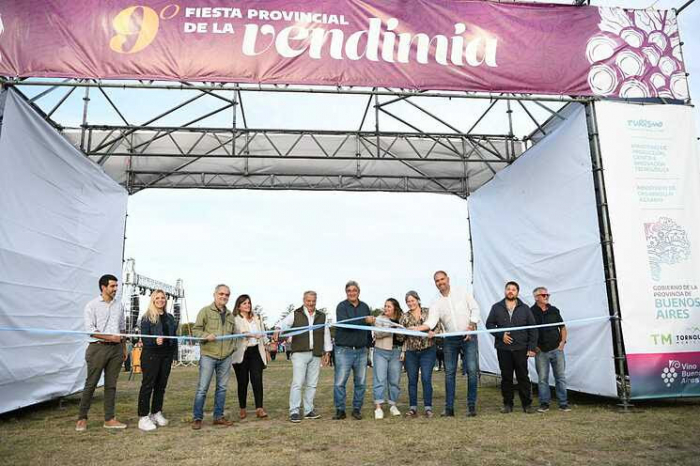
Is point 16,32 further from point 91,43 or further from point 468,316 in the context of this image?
point 468,316

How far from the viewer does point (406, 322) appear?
21.5ft

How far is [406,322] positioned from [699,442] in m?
3.16

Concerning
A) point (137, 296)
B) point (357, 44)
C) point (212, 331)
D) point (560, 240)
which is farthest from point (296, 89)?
point (137, 296)

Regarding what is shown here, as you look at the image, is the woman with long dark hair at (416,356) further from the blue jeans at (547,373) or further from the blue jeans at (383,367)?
the blue jeans at (547,373)

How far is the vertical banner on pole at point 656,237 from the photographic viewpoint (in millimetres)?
6762

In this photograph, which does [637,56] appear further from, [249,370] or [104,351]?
[104,351]

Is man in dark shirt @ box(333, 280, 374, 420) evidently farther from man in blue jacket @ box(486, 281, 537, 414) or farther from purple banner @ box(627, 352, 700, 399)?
purple banner @ box(627, 352, 700, 399)

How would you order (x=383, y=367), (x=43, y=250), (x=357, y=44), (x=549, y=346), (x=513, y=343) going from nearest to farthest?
(x=513, y=343)
(x=383, y=367)
(x=549, y=346)
(x=357, y=44)
(x=43, y=250)

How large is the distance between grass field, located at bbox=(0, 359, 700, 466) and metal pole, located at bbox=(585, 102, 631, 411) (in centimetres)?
52

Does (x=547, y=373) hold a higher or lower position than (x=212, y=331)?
lower

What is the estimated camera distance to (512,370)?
655cm

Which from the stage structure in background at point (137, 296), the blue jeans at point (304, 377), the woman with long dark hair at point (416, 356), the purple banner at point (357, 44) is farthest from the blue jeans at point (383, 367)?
the stage structure in background at point (137, 296)

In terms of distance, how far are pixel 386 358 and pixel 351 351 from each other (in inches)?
19.8

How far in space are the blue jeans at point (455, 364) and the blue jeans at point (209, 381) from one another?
2660 mm
